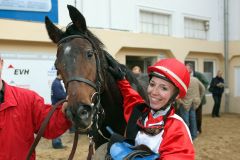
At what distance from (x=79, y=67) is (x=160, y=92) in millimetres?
568

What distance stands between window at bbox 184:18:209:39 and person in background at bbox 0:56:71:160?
10212 mm

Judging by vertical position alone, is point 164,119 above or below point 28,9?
below

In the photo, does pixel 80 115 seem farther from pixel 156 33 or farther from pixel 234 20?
pixel 234 20

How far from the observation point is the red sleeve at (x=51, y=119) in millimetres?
2180

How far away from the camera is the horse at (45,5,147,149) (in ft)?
6.46

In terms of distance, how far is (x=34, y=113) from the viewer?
2.21 m

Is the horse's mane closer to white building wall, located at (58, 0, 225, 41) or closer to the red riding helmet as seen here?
the red riding helmet

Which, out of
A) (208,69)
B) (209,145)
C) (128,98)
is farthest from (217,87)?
(128,98)

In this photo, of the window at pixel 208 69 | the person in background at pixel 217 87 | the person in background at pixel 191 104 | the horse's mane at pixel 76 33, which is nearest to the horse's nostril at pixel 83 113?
the horse's mane at pixel 76 33

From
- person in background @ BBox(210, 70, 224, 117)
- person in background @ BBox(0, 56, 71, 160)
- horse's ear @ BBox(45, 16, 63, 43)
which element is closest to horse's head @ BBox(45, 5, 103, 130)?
horse's ear @ BBox(45, 16, 63, 43)

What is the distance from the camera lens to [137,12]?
10070mm

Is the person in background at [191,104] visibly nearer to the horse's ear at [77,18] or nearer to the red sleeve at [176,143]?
the horse's ear at [77,18]

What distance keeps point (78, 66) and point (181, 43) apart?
963cm

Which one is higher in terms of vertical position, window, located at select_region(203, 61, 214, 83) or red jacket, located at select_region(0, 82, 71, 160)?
window, located at select_region(203, 61, 214, 83)
